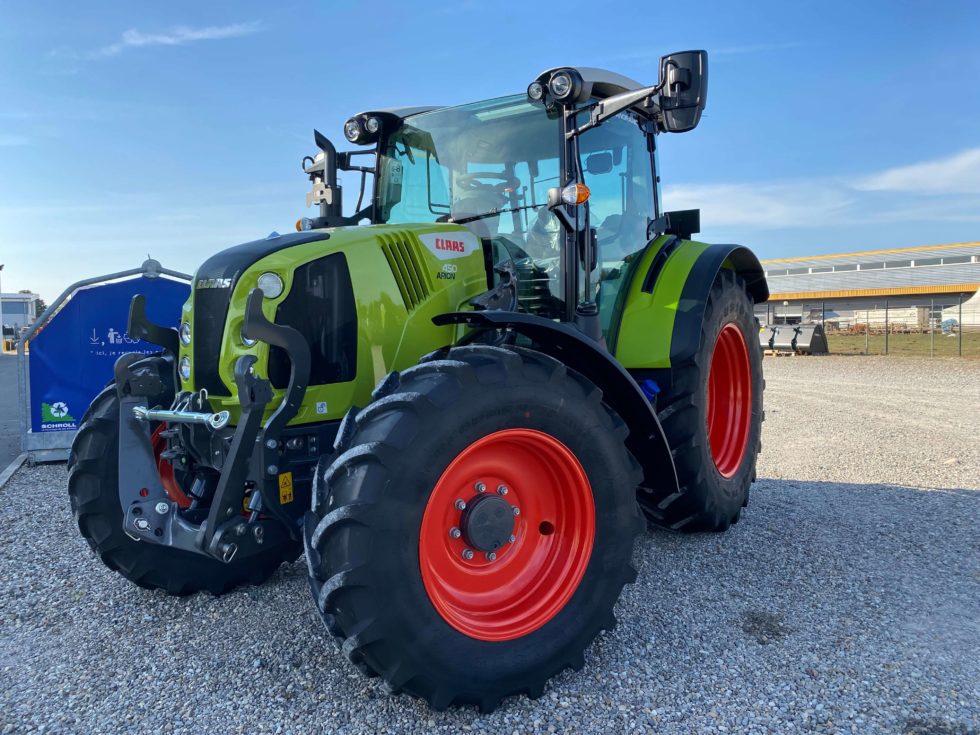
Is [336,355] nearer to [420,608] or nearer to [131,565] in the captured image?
[420,608]

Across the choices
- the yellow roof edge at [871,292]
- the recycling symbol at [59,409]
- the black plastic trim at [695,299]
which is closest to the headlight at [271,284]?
the black plastic trim at [695,299]

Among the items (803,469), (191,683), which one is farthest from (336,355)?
(803,469)

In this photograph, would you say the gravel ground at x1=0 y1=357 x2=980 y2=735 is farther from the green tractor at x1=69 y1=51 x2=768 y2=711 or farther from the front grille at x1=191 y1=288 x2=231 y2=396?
the front grille at x1=191 y1=288 x2=231 y2=396

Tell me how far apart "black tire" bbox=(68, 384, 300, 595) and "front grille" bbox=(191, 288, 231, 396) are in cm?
80

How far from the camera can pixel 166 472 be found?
3.72 m

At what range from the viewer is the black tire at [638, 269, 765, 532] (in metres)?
4.15

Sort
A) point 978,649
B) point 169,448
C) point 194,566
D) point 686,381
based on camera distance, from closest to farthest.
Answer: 1. point 978,649
2. point 169,448
3. point 194,566
4. point 686,381

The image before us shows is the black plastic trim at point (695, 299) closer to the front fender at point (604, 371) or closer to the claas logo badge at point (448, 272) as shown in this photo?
the front fender at point (604, 371)

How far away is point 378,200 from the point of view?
14.6 ft

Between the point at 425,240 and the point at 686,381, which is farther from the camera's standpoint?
the point at 686,381

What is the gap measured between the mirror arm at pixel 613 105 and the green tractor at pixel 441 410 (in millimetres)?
14

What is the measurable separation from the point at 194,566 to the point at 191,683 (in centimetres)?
86

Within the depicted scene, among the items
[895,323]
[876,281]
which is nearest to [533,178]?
[895,323]

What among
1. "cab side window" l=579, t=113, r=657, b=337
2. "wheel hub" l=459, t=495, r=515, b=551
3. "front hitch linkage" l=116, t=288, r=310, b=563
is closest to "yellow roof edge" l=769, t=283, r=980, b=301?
"cab side window" l=579, t=113, r=657, b=337
